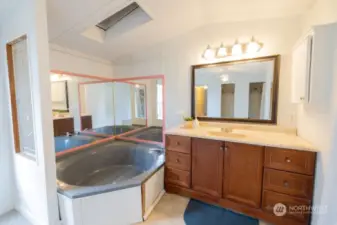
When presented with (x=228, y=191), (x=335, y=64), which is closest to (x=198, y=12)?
(x=335, y=64)

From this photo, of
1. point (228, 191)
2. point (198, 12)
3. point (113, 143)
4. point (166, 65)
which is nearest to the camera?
point (228, 191)

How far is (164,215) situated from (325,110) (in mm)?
1818

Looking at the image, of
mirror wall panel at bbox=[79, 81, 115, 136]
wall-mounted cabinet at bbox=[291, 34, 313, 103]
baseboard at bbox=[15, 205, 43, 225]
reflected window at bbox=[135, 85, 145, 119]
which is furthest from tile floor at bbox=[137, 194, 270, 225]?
mirror wall panel at bbox=[79, 81, 115, 136]

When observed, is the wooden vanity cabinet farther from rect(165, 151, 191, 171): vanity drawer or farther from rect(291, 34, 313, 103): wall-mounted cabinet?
rect(291, 34, 313, 103): wall-mounted cabinet

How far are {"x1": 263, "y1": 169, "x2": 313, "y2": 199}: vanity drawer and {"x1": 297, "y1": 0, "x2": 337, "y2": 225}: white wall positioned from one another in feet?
0.20

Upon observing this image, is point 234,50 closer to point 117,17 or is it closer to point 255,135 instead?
point 255,135

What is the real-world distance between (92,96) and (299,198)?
330cm

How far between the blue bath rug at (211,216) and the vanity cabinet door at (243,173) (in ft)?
0.59

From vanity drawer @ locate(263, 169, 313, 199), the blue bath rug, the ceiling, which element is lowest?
the blue bath rug

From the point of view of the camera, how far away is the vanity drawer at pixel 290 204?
1489mm

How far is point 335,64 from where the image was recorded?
1.20 m

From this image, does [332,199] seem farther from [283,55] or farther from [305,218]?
[283,55]

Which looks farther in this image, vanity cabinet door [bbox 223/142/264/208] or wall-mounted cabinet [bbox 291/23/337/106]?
vanity cabinet door [bbox 223/142/264/208]

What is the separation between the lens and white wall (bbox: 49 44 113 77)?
2342 millimetres
